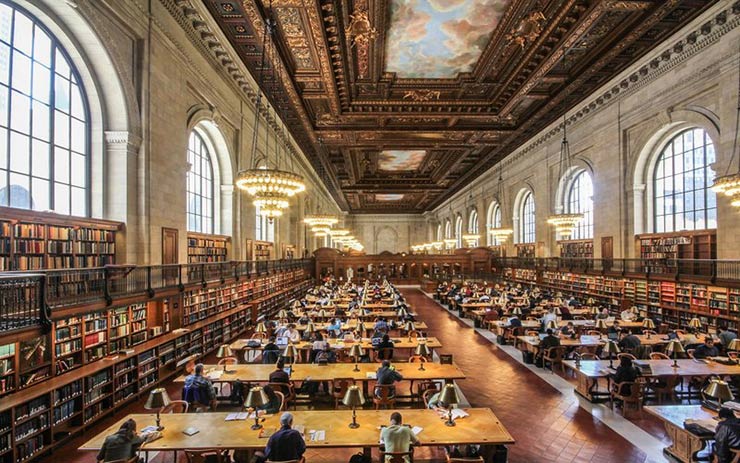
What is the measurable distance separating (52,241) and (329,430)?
5656 mm

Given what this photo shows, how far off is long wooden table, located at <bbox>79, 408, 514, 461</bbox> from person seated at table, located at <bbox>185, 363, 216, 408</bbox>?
98 centimetres

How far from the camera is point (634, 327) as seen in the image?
11508mm

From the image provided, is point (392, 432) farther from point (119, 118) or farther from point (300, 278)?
point (300, 278)

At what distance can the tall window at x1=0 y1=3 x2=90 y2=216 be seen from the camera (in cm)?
639

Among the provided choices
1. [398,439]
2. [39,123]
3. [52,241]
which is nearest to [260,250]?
[52,241]

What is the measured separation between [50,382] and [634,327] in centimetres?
1302

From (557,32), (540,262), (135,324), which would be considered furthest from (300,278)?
(557,32)

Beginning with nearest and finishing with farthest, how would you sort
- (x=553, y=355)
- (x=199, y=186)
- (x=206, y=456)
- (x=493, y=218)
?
(x=206, y=456) → (x=553, y=355) → (x=199, y=186) → (x=493, y=218)

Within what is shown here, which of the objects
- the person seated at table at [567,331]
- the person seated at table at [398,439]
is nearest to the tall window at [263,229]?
the person seated at table at [567,331]

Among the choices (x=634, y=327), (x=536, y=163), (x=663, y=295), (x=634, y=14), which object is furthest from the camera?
(x=536, y=163)

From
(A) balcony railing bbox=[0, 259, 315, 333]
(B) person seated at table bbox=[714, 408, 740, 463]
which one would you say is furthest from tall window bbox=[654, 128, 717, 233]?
(A) balcony railing bbox=[0, 259, 315, 333]

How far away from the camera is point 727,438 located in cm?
444

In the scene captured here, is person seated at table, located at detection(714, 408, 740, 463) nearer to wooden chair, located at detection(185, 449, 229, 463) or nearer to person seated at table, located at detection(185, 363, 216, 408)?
wooden chair, located at detection(185, 449, 229, 463)

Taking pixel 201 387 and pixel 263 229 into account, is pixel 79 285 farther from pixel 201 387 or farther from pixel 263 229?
pixel 263 229
